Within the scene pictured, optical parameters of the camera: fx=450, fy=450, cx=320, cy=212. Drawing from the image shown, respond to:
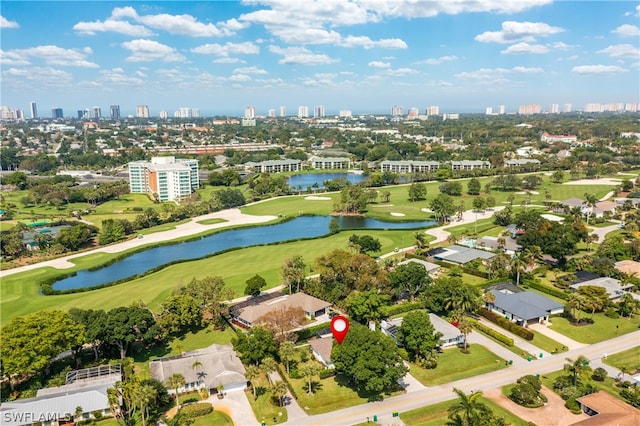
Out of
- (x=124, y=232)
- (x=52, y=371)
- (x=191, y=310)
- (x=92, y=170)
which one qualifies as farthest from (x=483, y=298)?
(x=92, y=170)

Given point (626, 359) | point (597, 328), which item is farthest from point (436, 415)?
point (597, 328)

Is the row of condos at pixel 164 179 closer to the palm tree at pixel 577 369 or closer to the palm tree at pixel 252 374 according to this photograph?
the palm tree at pixel 252 374

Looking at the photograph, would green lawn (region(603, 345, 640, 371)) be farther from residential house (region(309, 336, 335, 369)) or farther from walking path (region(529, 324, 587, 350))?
residential house (region(309, 336, 335, 369))

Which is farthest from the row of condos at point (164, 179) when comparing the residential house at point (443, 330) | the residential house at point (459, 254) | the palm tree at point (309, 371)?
the palm tree at point (309, 371)

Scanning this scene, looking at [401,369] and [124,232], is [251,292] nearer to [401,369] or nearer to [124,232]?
[401,369]

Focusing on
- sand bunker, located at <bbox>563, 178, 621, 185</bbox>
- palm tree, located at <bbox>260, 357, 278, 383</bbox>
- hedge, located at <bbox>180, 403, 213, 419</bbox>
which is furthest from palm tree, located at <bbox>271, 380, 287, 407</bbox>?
sand bunker, located at <bbox>563, 178, 621, 185</bbox>
